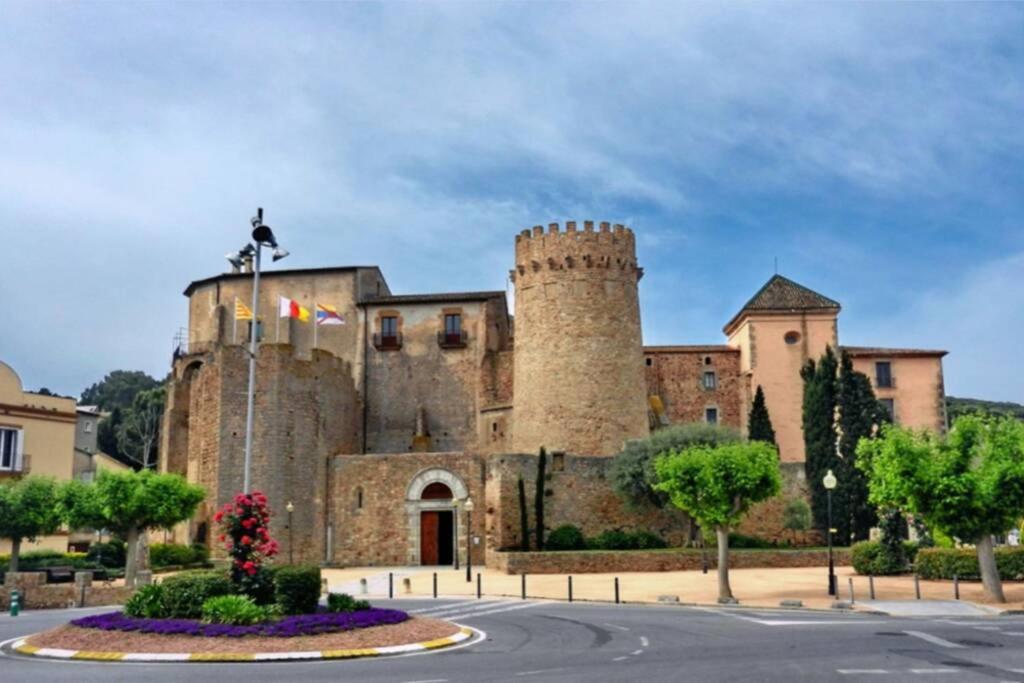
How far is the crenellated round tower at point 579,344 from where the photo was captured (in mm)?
47531

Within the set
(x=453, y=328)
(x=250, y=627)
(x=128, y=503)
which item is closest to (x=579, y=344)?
(x=453, y=328)

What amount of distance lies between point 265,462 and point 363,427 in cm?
1250

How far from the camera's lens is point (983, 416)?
27312mm

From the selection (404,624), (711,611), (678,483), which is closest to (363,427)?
(678,483)

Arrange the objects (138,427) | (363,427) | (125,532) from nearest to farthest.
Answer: (125,532) → (363,427) → (138,427)

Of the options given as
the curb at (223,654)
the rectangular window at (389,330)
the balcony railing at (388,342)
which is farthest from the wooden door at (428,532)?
the curb at (223,654)

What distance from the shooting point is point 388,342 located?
56031mm

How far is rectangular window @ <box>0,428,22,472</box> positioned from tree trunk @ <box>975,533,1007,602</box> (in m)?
40.0

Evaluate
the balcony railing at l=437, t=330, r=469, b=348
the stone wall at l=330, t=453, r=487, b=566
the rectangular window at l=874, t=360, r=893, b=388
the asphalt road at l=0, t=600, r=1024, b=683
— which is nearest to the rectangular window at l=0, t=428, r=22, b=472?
the stone wall at l=330, t=453, r=487, b=566

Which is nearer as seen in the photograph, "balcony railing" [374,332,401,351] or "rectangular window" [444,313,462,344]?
"rectangular window" [444,313,462,344]

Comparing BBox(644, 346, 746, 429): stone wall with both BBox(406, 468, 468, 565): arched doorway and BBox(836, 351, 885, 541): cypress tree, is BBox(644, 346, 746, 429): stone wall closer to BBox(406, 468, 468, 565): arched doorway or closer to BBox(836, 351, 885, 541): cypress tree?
BBox(836, 351, 885, 541): cypress tree

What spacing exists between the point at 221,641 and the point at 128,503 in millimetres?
19040

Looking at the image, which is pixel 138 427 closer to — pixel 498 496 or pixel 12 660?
pixel 498 496

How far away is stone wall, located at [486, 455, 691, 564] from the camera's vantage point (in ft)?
139
